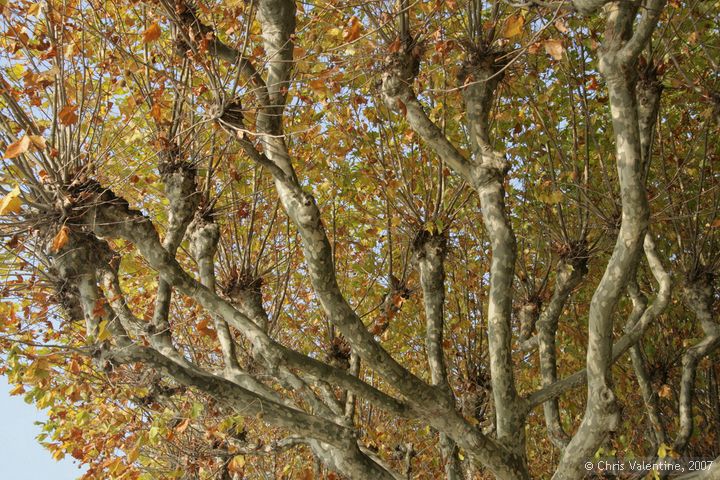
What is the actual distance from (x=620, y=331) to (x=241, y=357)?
6.84m

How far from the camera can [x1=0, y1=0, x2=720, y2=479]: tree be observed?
5066 mm

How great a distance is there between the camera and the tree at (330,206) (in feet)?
16.6

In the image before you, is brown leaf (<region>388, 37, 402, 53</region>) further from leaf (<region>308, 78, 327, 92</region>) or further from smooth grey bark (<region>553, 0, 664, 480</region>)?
smooth grey bark (<region>553, 0, 664, 480</region>)

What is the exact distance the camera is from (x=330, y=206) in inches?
379

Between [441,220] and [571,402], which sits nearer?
[441,220]

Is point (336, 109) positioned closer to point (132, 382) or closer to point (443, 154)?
point (443, 154)

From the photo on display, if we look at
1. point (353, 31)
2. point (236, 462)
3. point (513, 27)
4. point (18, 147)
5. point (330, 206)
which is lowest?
point (236, 462)

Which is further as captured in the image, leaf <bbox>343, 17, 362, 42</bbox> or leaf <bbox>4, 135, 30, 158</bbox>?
leaf <bbox>343, 17, 362, 42</bbox>

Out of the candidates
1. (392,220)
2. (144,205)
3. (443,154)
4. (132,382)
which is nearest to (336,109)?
(392,220)

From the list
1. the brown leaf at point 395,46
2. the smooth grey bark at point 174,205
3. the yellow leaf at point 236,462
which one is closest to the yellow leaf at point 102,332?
the smooth grey bark at point 174,205

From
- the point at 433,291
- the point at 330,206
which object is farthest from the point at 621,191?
the point at 330,206

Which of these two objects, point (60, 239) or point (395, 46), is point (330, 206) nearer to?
point (395, 46)

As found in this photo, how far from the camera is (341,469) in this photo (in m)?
5.81

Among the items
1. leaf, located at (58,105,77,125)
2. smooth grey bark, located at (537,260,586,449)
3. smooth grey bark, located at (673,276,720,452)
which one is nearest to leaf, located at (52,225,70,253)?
leaf, located at (58,105,77,125)
